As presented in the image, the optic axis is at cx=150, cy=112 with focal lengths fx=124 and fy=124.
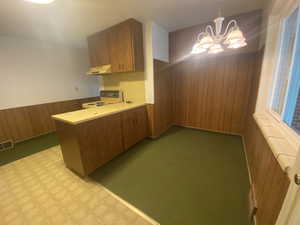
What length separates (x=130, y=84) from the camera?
2994 millimetres

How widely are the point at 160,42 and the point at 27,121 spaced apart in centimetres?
378

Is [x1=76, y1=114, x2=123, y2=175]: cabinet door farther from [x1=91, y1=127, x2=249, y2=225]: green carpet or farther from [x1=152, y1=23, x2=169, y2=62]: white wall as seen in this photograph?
[x1=152, y1=23, x2=169, y2=62]: white wall

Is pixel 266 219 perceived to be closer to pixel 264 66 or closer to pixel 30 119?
pixel 264 66

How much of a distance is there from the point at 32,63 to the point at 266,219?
4830 mm

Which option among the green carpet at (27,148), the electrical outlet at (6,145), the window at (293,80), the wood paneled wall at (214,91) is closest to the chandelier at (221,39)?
the window at (293,80)

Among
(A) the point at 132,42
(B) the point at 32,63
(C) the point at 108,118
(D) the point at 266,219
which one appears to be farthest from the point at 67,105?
(D) the point at 266,219

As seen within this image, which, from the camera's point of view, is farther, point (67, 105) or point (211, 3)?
point (67, 105)

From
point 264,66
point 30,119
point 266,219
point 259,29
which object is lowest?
point 266,219

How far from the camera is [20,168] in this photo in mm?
Result: 2070

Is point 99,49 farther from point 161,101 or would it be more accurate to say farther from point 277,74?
point 277,74

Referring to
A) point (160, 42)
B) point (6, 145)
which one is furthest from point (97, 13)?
point (6, 145)

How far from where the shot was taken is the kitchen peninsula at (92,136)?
167 centimetres

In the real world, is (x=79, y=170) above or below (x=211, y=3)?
below

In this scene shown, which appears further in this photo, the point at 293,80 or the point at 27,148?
the point at 27,148
